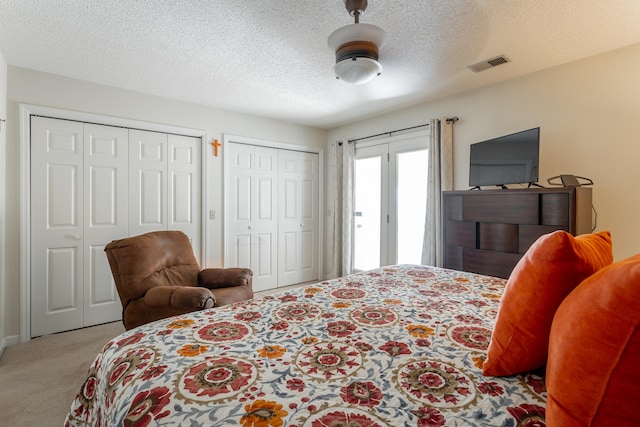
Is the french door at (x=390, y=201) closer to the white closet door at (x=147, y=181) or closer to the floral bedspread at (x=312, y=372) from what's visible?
the floral bedspread at (x=312, y=372)

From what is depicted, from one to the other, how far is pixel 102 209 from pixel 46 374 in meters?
1.56

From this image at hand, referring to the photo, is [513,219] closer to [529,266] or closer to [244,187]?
[529,266]

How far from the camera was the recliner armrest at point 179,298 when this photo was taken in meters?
2.14

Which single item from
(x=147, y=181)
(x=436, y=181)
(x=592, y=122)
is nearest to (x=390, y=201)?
(x=436, y=181)

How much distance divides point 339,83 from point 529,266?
2.66 m

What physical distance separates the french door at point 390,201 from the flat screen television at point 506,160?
31.0 inches

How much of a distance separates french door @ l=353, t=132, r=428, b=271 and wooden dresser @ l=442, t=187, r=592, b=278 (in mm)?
778

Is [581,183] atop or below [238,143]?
below

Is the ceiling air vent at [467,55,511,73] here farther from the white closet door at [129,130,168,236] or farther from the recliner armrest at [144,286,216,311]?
the white closet door at [129,130,168,236]

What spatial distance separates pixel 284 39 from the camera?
224 cm

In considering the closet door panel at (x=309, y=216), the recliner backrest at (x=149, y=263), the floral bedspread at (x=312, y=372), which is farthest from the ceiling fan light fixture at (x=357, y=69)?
the closet door panel at (x=309, y=216)

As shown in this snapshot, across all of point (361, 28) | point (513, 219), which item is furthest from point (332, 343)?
point (513, 219)

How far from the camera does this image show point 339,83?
3055 millimetres

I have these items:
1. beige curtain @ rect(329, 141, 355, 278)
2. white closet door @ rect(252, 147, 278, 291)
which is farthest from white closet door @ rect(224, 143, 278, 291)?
beige curtain @ rect(329, 141, 355, 278)
